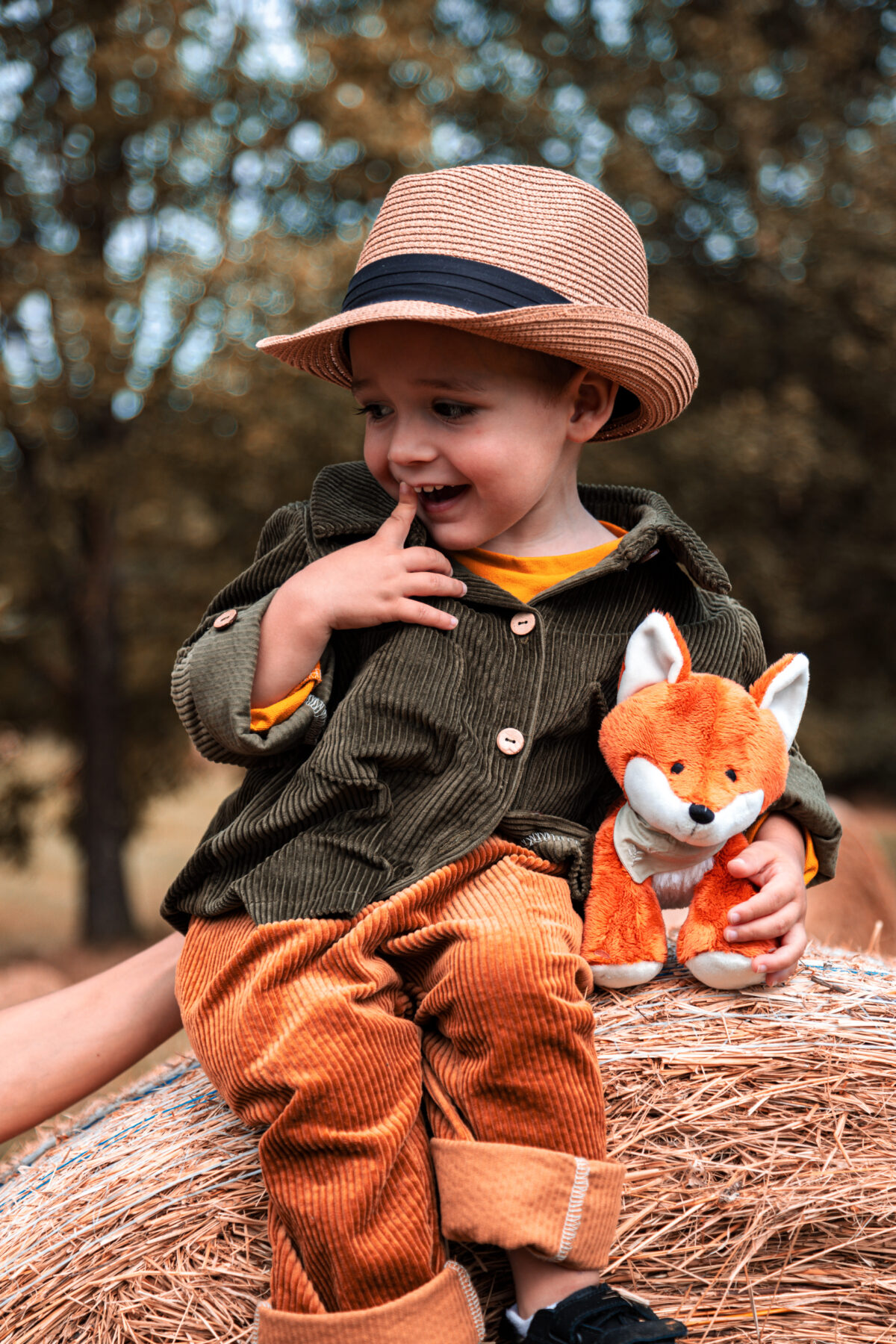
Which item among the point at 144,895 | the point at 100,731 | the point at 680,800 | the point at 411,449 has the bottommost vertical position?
the point at 144,895

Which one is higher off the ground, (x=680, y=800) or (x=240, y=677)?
(x=240, y=677)

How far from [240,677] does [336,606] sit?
195 millimetres

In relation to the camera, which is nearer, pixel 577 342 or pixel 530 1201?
pixel 530 1201

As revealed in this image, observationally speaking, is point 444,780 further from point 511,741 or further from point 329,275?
point 329,275

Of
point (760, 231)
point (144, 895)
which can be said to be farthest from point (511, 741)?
point (144, 895)

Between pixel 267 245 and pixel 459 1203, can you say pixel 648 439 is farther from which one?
pixel 459 1203

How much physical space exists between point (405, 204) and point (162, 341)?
542 centimetres

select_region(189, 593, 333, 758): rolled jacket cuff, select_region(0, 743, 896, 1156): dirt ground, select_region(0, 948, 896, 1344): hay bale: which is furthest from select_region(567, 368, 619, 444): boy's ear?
select_region(0, 743, 896, 1156): dirt ground

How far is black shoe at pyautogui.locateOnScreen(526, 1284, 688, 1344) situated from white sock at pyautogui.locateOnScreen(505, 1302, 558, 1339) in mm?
14

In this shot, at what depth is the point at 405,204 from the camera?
204 cm

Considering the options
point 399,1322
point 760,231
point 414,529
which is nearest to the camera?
point 399,1322

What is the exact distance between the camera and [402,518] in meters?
1.98

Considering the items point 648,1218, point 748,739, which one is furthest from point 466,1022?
point 748,739

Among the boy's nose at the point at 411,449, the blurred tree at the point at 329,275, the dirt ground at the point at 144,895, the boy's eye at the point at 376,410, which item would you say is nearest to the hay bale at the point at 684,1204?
the dirt ground at the point at 144,895
